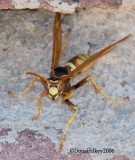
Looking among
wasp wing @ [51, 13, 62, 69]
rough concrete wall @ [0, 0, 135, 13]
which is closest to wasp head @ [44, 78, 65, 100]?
wasp wing @ [51, 13, 62, 69]

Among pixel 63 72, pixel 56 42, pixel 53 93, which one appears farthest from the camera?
pixel 56 42

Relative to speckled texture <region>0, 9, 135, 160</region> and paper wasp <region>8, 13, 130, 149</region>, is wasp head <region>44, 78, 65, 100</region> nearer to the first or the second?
paper wasp <region>8, 13, 130, 149</region>

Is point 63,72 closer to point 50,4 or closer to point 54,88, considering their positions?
point 54,88

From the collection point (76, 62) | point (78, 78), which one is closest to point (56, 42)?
point (76, 62)

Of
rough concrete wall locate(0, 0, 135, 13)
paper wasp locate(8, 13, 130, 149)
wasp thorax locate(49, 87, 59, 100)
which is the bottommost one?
wasp thorax locate(49, 87, 59, 100)

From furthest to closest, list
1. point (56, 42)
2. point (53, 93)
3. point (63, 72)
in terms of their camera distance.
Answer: point (56, 42), point (63, 72), point (53, 93)

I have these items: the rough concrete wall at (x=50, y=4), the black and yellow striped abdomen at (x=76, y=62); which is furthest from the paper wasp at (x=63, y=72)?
the rough concrete wall at (x=50, y=4)
